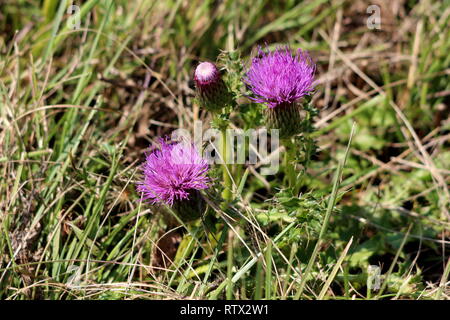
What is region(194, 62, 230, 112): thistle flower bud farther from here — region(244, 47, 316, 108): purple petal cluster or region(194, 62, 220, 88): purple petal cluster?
region(244, 47, 316, 108): purple petal cluster

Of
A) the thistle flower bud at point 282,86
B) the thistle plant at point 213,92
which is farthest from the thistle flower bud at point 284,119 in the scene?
the thistle plant at point 213,92

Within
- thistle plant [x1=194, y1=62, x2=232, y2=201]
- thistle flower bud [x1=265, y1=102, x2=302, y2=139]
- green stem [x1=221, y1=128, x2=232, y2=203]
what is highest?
thistle plant [x1=194, y1=62, x2=232, y2=201]

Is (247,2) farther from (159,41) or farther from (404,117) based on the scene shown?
(404,117)

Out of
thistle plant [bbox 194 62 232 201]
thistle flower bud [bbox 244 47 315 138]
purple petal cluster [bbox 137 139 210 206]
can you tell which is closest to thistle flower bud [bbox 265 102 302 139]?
thistle flower bud [bbox 244 47 315 138]

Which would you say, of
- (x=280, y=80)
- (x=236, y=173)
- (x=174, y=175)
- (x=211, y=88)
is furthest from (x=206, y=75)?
(x=236, y=173)

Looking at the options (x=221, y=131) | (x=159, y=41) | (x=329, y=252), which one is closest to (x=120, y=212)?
(x=221, y=131)

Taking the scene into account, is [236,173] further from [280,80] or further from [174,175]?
[280,80]

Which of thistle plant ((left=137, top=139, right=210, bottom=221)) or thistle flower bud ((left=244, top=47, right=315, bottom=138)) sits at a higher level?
thistle flower bud ((left=244, top=47, right=315, bottom=138))
